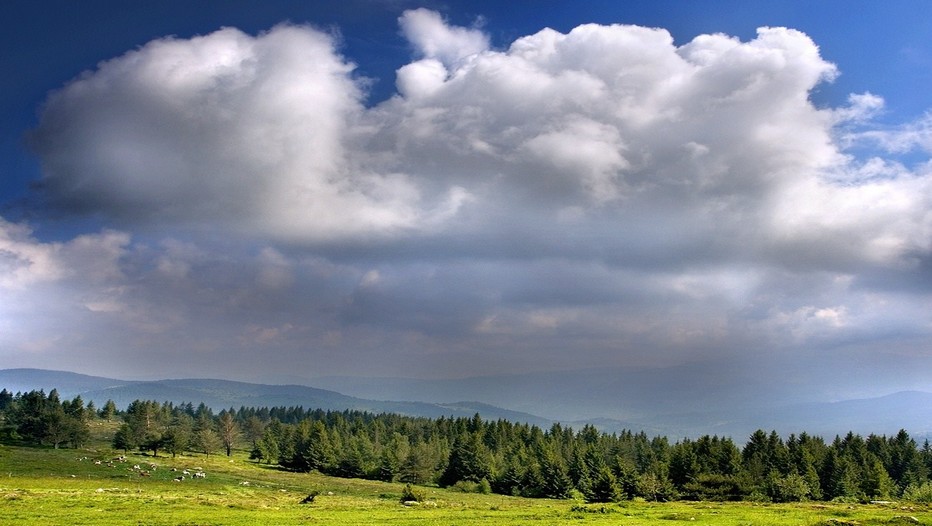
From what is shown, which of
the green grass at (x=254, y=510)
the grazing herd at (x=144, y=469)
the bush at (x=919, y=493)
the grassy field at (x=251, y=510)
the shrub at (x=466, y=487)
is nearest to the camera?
the green grass at (x=254, y=510)

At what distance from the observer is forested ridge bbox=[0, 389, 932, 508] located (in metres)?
109

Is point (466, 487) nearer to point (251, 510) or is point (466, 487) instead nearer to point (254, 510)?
point (254, 510)

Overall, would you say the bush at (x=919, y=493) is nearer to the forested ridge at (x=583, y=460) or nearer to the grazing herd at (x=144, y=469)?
the forested ridge at (x=583, y=460)

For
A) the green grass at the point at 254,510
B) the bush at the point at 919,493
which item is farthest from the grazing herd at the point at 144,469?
the bush at the point at 919,493

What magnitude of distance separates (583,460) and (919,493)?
2368 inches

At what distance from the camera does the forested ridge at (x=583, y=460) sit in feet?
359

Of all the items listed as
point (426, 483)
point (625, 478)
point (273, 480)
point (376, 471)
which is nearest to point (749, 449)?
point (625, 478)

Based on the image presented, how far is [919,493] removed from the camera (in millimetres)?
113188

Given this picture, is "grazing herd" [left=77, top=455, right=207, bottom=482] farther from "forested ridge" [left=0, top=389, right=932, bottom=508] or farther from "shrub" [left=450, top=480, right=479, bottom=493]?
"shrub" [left=450, top=480, right=479, bottom=493]

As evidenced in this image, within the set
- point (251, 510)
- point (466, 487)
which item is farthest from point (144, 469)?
point (251, 510)

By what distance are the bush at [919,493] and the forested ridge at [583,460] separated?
0.41 metres

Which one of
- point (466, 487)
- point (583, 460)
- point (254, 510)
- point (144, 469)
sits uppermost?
point (583, 460)

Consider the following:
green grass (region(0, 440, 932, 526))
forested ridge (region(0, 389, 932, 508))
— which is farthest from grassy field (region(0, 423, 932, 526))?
forested ridge (region(0, 389, 932, 508))

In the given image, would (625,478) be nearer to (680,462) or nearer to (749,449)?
(680,462)
